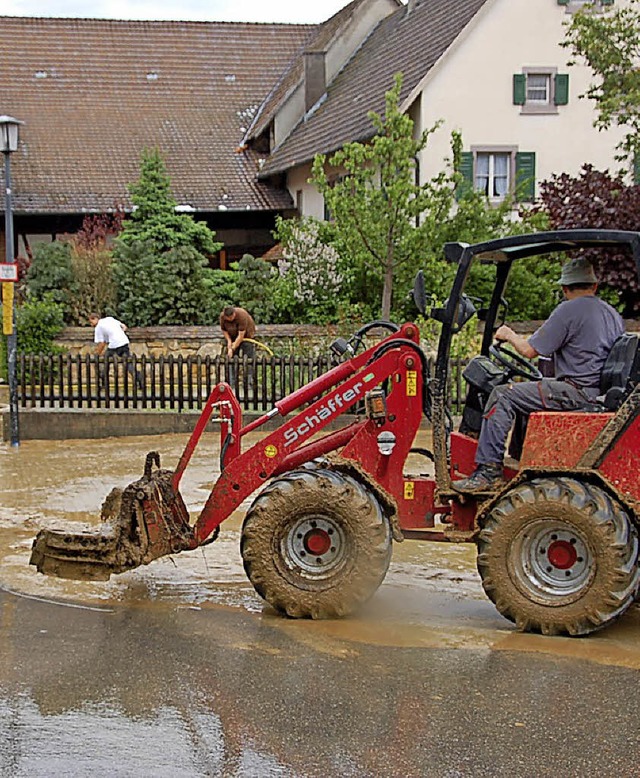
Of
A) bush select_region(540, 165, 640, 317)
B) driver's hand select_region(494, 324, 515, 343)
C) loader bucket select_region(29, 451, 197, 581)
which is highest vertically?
bush select_region(540, 165, 640, 317)

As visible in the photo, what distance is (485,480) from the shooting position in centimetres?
793

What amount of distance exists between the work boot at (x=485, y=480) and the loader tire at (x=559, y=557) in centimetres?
34

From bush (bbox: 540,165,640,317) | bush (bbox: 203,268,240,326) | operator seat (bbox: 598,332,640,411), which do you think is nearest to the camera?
operator seat (bbox: 598,332,640,411)

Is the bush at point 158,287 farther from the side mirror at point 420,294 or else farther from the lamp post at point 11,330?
the side mirror at point 420,294

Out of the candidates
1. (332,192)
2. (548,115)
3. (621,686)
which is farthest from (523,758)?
(548,115)

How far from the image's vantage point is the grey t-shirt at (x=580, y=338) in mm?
7848

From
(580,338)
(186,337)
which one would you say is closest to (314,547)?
(580,338)

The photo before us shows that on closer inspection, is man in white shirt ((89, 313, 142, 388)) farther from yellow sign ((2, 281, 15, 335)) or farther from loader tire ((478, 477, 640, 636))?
loader tire ((478, 477, 640, 636))

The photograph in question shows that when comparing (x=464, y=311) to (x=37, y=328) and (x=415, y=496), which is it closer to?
(x=415, y=496)

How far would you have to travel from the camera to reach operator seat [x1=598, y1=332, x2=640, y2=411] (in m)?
7.66

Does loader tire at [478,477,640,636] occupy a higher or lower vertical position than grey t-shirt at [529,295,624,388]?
lower

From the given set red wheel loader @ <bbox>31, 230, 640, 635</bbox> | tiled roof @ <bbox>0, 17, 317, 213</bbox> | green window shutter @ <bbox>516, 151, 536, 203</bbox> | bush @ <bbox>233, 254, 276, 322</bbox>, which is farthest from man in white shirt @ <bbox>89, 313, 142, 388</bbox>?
red wheel loader @ <bbox>31, 230, 640, 635</bbox>

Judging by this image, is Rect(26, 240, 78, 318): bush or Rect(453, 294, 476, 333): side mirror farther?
Rect(26, 240, 78, 318): bush

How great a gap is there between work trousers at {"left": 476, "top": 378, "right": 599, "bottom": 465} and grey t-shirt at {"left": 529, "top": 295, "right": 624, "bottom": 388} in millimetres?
116
